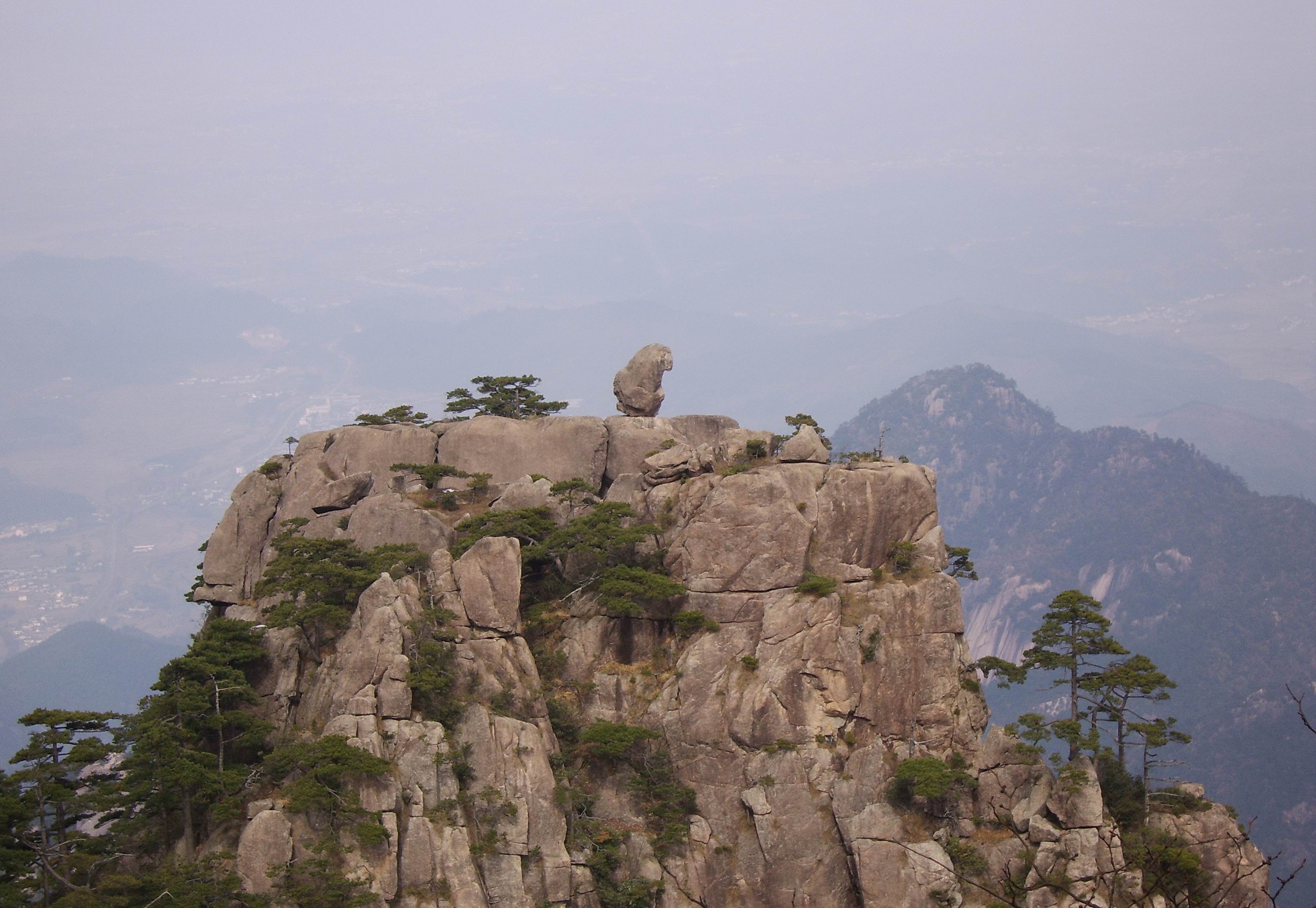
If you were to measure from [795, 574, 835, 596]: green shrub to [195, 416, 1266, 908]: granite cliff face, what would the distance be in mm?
422

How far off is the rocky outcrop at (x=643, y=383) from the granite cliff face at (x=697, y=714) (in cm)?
672

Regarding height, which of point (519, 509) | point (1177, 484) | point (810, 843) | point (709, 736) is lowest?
→ point (1177, 484)

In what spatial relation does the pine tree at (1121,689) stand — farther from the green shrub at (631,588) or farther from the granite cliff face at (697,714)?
the green shrub at (631,588)

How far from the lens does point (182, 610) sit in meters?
188

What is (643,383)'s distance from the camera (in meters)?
63.5

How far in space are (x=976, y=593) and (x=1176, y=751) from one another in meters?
57.9

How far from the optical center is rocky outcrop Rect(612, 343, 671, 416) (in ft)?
208

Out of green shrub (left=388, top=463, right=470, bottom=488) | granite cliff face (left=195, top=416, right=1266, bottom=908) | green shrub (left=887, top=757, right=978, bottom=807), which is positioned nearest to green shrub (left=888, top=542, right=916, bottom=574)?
granite cliff face (left=195, top=416, right=1266, bottom=908)

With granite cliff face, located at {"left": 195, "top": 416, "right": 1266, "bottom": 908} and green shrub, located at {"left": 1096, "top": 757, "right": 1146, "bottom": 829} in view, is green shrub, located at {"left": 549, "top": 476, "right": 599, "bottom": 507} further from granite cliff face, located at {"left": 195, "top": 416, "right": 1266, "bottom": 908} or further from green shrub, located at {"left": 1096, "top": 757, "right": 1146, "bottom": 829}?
green shrub, located at {"left": 1096, "top": 757, "right": 1146, "bottom": 829}

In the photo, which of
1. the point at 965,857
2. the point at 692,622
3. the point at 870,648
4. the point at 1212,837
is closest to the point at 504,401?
the point at 692,622

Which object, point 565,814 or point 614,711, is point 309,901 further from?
point 614,711

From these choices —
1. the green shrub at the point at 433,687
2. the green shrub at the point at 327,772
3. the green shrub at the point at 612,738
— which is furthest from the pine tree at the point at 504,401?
the green shrub at the point at 327,772

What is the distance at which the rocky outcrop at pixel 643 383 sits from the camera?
63.5m

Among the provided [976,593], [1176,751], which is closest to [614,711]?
[1176,751]
